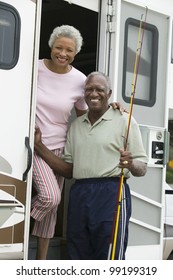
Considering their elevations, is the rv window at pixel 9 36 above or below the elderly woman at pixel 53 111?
above

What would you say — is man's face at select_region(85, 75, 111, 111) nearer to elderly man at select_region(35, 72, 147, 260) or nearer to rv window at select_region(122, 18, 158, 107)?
elderly man at select_region(35, 72, 147, 260)

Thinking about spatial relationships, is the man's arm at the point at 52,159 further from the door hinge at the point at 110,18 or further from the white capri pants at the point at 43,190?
the door hinge at the point at 110,18

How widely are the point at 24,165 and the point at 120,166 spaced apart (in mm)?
638

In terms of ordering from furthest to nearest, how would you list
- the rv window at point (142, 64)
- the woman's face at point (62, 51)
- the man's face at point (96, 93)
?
1. the rv window at point (142, 64)
2. the woman's face at point (62, 51)
3. the man's face at point (96, 93)

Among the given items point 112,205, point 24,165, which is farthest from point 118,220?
point 24,165

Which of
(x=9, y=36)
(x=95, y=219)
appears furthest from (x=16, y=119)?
(x=95, y=219)

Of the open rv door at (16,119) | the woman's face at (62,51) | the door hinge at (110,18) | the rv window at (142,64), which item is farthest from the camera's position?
the rv window at (142,64)

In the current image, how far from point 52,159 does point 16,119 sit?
1.47 ft

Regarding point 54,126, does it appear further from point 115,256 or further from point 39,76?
point 115,256

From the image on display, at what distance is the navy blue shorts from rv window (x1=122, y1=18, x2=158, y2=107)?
0.94m

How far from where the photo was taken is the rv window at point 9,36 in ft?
13.1

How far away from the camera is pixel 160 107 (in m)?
5.07

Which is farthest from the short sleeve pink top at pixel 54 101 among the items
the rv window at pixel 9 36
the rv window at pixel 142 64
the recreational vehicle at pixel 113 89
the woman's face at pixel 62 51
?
the rv window at pixel 142 64

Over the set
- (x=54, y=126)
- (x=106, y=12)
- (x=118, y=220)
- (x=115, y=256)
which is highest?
(x=106, y=12)
